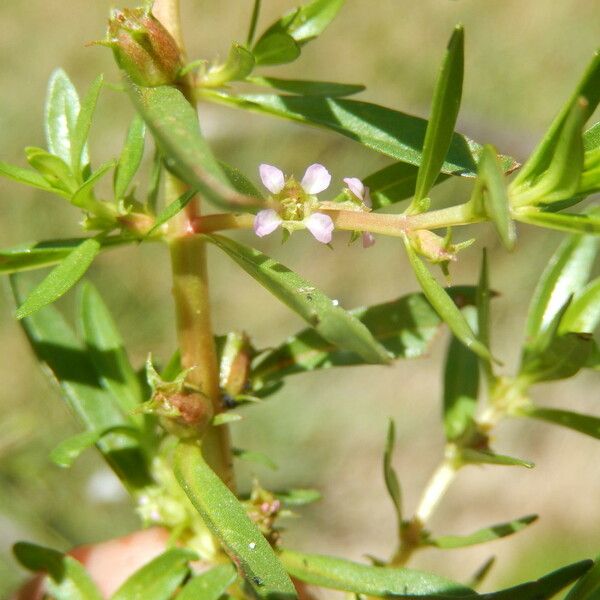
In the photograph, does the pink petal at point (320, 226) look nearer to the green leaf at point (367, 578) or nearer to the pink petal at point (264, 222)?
the pink petal at point (264, 222)

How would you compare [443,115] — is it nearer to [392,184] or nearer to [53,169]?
[392,184]

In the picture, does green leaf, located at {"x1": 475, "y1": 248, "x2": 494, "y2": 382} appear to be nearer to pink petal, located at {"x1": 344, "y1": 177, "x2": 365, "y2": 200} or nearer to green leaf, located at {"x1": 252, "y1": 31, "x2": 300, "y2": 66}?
pink petal, located at {"x1": 344, "y1": 177, "x2": 365, "y2": 200}

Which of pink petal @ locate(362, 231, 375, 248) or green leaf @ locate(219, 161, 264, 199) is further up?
green leaf @ locate(219, 161, 264, 199)

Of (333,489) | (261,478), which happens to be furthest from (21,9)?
(333,489)

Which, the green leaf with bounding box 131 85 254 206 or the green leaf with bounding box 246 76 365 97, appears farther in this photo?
the green leaf with bounding box 246 76 365 97

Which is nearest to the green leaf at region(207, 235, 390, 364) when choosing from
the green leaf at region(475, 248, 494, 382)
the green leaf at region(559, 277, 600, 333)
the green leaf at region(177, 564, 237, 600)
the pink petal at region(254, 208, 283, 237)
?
the pink petal at region(254, 208, 283, 237)

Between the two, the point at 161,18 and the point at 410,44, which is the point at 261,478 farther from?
the point at 161,18

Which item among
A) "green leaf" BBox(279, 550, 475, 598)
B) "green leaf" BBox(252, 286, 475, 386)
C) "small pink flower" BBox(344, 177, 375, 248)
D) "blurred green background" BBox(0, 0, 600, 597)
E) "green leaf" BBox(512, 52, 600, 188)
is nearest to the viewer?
"green leaf" BBox(512, 52, 600, 188)
